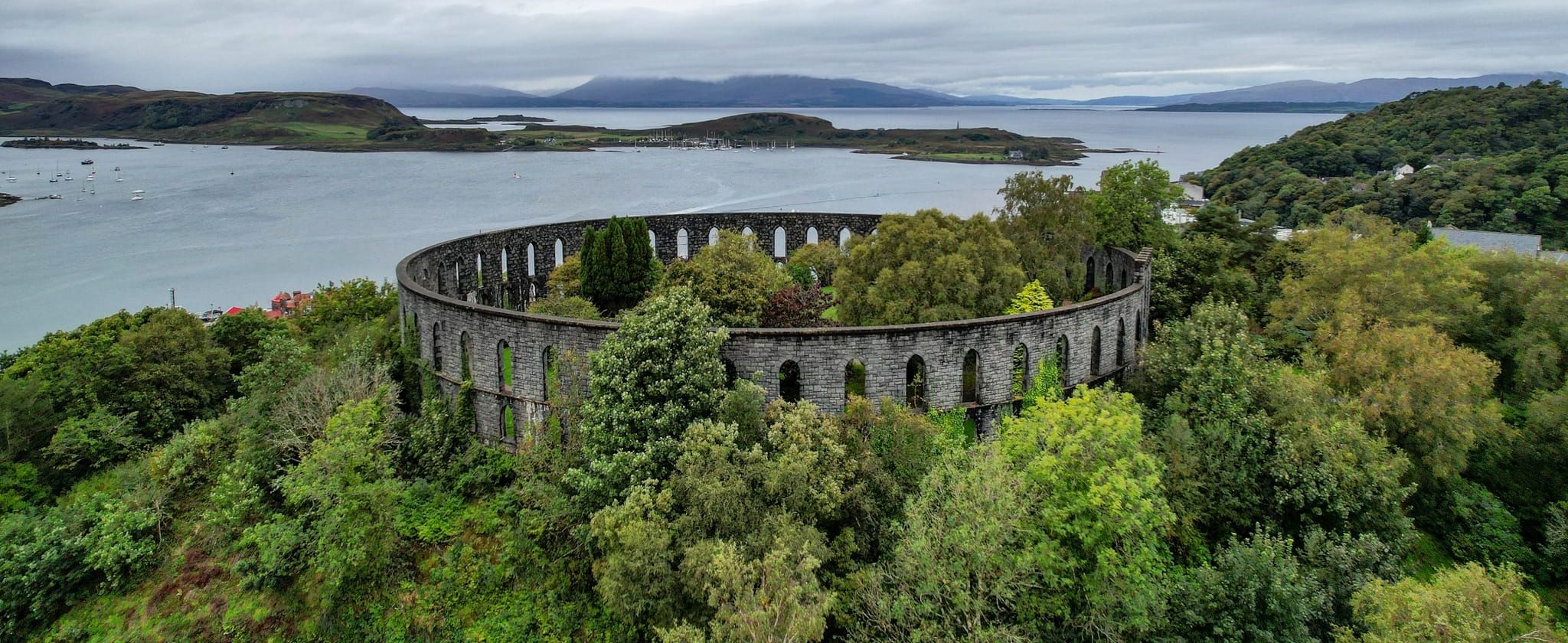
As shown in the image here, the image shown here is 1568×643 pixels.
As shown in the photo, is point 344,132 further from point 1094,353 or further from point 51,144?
point 1094,353

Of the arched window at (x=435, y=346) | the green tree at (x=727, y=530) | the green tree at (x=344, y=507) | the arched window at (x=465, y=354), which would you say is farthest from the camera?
the arched window at (x=435, y=346)

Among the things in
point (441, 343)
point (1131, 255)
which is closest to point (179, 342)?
point (441, 343)

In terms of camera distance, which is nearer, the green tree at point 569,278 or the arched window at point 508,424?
the arched window at point 508,424

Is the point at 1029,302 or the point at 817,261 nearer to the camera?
the point at 1029,302

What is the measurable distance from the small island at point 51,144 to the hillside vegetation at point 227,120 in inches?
236

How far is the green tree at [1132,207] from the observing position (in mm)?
37062

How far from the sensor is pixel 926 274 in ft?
86.4

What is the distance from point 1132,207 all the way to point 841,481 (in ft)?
80.6

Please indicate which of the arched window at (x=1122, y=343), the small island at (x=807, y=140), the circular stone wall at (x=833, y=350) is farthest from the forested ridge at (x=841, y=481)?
the small island at (x=807, y=140)

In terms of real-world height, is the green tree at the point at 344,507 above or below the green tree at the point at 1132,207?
below

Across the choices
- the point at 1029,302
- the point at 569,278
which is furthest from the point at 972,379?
the point at 569,278

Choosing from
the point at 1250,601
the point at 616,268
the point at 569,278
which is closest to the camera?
the point at 1250,601

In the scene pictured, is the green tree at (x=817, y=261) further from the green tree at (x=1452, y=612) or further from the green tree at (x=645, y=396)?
the green tree at (x=1452, y=612)

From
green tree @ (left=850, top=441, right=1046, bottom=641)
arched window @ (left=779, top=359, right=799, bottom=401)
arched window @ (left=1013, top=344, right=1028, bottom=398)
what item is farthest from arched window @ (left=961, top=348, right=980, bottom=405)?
green tree @ (left=850, top=441, right=1046, bottom=641)
